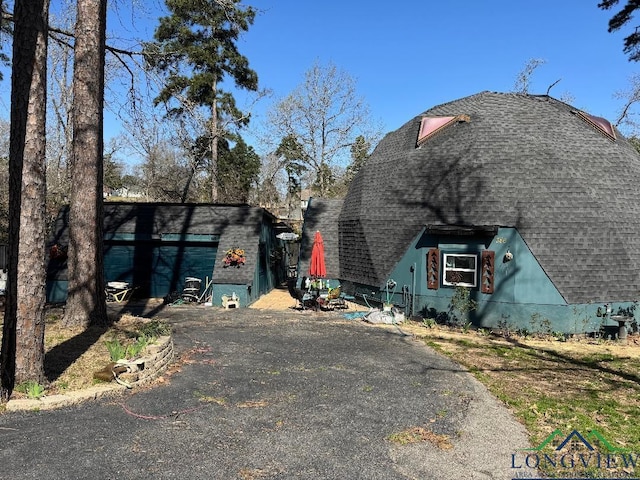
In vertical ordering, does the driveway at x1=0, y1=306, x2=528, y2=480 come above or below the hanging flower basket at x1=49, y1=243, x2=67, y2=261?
below

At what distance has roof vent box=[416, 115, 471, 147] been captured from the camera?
16516 millimetres

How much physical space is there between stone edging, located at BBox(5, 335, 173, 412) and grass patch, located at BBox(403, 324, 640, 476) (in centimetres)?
551

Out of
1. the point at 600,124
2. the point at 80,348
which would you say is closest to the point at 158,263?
the point at 80,348

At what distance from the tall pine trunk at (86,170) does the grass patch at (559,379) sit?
8094 millimetres

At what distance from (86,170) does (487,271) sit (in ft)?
36.8

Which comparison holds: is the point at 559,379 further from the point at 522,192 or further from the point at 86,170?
the point at 86,170

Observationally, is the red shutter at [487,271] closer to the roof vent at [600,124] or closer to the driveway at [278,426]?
the driveway at [278,426]

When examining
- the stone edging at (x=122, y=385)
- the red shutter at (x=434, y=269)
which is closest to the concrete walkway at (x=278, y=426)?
the stone edging at (x=122, y=385)

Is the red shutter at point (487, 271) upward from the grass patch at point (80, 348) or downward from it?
upward

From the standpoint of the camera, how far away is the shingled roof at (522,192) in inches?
524

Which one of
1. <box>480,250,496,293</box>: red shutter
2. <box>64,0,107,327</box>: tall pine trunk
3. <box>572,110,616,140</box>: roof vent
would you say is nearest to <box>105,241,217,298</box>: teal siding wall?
<box>64,0,107,327</box>: tall pine trunk

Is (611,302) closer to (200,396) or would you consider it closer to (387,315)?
(387,315)

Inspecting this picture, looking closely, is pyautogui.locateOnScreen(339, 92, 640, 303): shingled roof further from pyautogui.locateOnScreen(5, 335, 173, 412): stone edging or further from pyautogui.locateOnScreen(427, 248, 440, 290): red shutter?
pyautogui.locateOnScreen(5, 335, 173, 412): stone edging

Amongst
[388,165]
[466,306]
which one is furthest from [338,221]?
[466,306]
